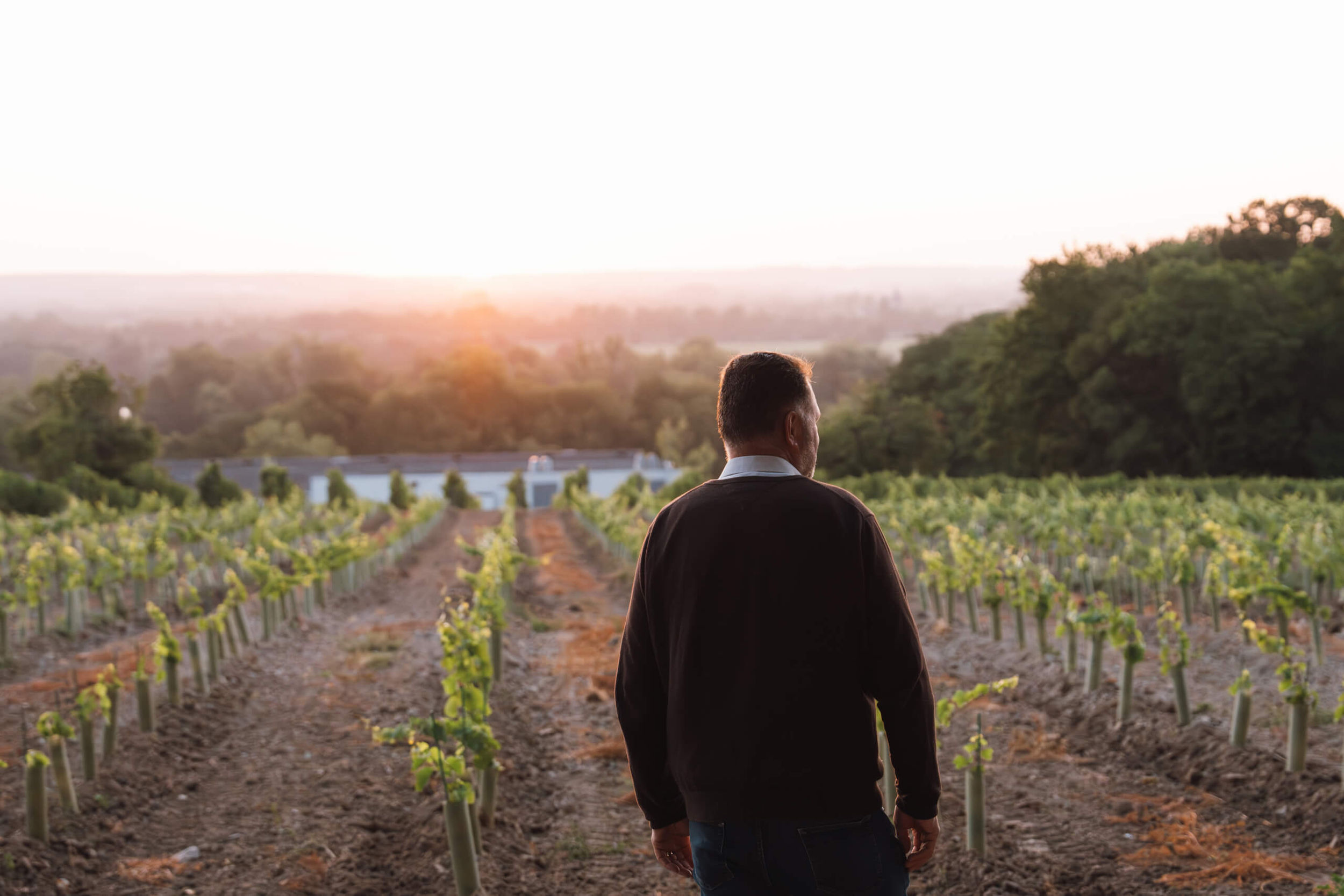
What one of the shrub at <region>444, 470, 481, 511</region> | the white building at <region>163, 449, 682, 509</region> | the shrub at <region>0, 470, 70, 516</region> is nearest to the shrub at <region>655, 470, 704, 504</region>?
the shrub at <region>444, 470, 481, 511</region>

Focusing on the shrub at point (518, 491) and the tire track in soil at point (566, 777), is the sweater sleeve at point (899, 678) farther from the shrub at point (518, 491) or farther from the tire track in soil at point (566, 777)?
the shrub at point (518, 491)

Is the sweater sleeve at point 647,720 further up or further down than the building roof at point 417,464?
further up

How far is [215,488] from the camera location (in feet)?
133

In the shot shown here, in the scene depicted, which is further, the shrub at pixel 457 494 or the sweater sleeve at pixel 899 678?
the shrub at pixel 457 494

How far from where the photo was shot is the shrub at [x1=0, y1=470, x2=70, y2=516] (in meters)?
32.5

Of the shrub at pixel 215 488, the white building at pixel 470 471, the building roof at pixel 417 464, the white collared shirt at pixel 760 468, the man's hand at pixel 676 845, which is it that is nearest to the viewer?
the white collared shirt at pixel 760 468

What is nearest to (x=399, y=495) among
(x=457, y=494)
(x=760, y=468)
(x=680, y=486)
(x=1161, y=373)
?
(x=457, y=494)

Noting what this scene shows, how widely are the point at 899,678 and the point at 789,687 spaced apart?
0.85ft

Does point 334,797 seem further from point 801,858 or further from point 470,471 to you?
point 470,471

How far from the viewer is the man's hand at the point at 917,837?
2496mm

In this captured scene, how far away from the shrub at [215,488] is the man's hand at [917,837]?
1597 inches

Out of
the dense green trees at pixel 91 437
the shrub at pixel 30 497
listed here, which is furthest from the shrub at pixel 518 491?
the shrub at pixel 30 497

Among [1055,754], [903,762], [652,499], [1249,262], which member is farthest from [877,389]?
[903,762]

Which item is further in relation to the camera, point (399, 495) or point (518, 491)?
point (518, 491)
